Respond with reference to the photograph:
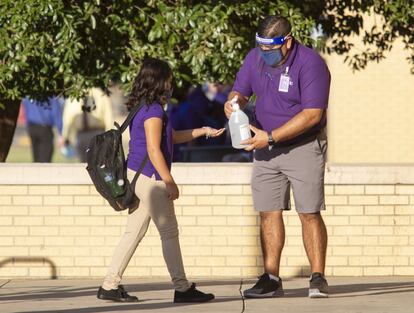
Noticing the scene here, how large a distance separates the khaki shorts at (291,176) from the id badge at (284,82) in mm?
377

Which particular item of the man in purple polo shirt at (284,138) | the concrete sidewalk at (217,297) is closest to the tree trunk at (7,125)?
the concrete sidewalk at (217,297)

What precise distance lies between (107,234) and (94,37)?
1.56 metres

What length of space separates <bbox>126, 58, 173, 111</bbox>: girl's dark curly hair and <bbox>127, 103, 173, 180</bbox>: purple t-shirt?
54mm

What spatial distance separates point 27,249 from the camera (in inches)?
422

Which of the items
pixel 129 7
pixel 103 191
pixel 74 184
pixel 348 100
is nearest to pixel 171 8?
pixel 129 7

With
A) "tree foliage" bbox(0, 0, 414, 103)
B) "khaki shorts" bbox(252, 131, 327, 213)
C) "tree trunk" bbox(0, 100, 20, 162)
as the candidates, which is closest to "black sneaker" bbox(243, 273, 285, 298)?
"khaki shorts" bbox(252, 131, 327, 213)

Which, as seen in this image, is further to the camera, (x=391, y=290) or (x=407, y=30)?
(x=407, y=30)

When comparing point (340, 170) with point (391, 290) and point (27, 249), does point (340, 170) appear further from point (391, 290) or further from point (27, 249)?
point (27, 249)

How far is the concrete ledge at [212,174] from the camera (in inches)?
417

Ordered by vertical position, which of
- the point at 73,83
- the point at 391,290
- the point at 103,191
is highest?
the point at 73,83

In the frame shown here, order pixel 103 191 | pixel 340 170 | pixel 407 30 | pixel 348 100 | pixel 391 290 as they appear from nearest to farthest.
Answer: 1. pixel 103 191
2. pixel 391 290
3. pixel 340 170
4. pixel 407 30
5. pixel 348 100

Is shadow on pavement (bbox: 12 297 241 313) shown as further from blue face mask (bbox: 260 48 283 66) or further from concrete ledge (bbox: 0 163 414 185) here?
concrete ledge (bbox: 0 163 414 185)

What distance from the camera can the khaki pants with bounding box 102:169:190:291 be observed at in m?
8.70

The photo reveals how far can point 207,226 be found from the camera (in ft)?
35.0
